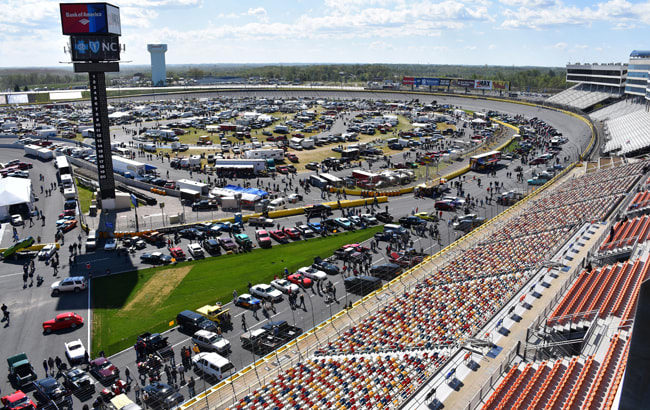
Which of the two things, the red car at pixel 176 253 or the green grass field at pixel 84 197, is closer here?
the red car at pixel 176 253

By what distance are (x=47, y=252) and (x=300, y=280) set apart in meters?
21.7

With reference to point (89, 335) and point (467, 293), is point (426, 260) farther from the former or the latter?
point (89, 335)

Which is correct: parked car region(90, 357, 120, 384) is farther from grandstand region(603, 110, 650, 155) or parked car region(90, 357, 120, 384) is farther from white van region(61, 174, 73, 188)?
grandstand region(603, 110, 650, 155)

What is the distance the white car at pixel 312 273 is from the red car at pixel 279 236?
25.8 ft

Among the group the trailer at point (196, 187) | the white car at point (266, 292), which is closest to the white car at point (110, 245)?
the trailer at point (196, 187)

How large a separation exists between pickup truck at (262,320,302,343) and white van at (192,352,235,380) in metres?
3.33

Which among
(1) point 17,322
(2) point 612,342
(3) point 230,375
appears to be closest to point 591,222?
(2) point 612,342

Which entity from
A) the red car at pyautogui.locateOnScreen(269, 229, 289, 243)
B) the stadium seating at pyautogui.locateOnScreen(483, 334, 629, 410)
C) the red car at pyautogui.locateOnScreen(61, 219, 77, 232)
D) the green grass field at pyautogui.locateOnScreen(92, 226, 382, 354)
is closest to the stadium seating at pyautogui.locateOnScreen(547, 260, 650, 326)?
the stadium seating at pyautogui.locateOnScreen(483, 334, 629, 410)

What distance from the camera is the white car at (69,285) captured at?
110ft

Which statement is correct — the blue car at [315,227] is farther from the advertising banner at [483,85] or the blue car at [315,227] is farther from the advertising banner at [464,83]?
the advertising banner at [464,83]

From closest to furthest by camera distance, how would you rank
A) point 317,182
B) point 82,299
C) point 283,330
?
point 283,330 < point 82,299 < point 317,182

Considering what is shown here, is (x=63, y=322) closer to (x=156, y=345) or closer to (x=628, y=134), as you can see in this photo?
(x=156, y=345)

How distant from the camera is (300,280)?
34.2 m

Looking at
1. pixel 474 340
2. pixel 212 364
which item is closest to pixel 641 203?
pixel 474 340
